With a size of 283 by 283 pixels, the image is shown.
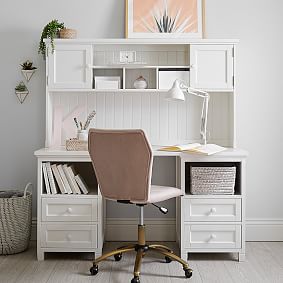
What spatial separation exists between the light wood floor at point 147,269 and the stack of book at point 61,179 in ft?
1.64

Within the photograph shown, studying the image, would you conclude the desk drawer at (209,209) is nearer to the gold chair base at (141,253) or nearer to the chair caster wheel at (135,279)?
the gold chair base at (141,253)

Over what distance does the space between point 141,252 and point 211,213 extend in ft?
1.93

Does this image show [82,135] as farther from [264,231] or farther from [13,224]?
[264,231]

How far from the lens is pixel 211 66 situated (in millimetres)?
3830

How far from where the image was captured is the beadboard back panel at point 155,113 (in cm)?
Result: 412

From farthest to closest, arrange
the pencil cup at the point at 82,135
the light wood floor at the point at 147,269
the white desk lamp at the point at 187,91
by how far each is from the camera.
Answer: the pencil cup at the point at 82,135
the white desk lamp at the point at 187,91
the light wood floor at the point at 147,269

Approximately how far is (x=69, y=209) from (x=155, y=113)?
1.10 m

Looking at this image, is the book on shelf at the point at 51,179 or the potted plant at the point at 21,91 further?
the potted plant at the point at 21,91

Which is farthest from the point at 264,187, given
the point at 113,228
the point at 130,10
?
the point at 130,10

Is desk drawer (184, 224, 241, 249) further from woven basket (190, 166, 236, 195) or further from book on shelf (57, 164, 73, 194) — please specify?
book on shelf (57, 164, 73, 194)

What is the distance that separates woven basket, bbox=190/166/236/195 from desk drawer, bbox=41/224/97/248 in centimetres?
79

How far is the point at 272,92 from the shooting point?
163 inches

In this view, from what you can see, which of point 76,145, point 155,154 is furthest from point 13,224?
point 155,154

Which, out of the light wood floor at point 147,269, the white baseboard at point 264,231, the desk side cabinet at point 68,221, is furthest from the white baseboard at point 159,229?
the desk side cabinet at point 68,221
